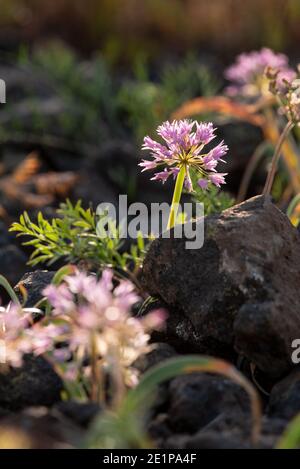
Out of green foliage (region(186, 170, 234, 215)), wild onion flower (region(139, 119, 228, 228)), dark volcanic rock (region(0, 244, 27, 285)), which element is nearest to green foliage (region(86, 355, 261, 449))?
wild onion flower (region(139, 119, 228, 228))

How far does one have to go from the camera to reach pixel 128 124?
23.6 ft

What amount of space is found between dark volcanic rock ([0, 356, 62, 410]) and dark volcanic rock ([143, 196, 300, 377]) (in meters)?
0.47

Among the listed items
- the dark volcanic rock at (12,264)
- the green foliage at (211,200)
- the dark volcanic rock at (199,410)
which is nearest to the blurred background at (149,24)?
the dark volcanic rock at (12,264)

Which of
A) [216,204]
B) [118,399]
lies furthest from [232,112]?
[118,399]

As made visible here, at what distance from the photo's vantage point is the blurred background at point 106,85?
5.72 meters

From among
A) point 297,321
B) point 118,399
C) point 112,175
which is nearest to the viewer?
point 118,399

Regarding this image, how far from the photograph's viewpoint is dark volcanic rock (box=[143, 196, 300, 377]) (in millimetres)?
2541

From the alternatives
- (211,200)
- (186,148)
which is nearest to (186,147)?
(186,148)

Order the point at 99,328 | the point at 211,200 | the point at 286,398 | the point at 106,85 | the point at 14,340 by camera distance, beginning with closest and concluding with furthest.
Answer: the point at 99,328
the point at 14,340
the point at 286,398
the point at 211,200
the point at 106,85

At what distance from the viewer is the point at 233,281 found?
2.67m

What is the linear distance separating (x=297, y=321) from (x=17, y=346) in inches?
34.1

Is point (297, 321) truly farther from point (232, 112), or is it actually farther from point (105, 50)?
point (105, 50)

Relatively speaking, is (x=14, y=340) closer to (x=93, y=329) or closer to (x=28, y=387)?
(x=28, y=387)

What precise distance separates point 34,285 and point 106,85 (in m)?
4.57
